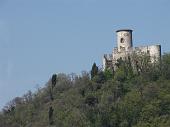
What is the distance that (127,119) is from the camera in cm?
8756

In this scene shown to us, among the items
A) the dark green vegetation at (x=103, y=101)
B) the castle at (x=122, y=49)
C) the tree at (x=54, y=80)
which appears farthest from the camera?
the tree at (x=54, y=80)

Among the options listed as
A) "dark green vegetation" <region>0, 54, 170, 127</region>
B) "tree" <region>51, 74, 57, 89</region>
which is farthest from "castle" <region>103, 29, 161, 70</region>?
"tree" <region>51, 74, 57, 89</region>

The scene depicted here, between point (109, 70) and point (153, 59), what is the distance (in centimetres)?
464

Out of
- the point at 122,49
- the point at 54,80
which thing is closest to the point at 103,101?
the point at 122,49

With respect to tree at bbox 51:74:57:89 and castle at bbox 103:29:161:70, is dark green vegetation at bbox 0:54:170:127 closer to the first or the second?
tree at bbox 51:74:57:89

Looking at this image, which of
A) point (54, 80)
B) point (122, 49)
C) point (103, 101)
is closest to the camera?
point (103, 101)

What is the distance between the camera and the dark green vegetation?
87.8 m

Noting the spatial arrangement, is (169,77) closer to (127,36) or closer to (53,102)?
(127,36)

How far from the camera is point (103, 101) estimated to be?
302 feet

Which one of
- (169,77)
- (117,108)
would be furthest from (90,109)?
(169,77)

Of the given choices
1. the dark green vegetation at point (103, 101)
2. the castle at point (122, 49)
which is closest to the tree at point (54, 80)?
the dark green vegetation at point (103, 101)

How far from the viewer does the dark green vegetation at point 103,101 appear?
8775 centimetres

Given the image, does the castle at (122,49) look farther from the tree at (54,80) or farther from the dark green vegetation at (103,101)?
the tree at (54,80)

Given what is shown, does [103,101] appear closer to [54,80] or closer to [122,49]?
[122,49]
